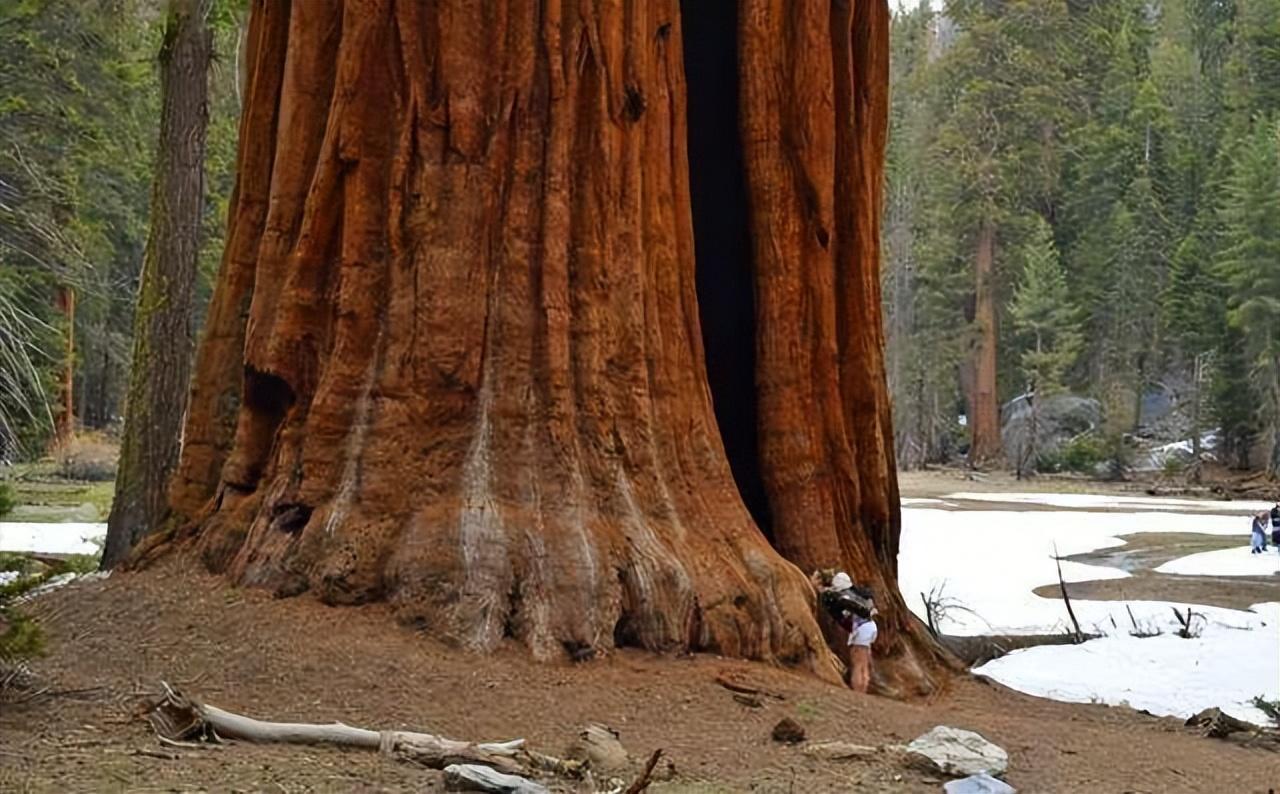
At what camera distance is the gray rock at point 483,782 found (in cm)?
419

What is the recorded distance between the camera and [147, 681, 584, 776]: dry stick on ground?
14.9ft

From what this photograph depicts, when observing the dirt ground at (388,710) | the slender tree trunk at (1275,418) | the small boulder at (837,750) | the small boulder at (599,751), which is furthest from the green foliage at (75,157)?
the slender tree trunk at (1275,418)

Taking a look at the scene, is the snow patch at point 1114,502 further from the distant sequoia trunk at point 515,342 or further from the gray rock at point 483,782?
the gray rock at point 483,782

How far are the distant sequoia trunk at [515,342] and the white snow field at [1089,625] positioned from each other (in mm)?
3165

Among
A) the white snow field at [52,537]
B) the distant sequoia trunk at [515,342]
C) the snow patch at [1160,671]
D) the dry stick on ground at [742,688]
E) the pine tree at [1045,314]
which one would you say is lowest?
the snow patch at [1160,671]

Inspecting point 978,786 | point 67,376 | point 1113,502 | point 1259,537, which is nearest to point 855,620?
point 978,786

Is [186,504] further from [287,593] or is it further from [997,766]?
[997,766]

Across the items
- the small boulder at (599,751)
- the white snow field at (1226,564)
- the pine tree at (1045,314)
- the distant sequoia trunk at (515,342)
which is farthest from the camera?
the pine tree at (1045,314)

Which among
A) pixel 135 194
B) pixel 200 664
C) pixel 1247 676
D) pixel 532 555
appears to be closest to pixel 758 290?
pixel 532 555

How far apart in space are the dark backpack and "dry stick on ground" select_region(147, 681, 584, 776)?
10.2 ft

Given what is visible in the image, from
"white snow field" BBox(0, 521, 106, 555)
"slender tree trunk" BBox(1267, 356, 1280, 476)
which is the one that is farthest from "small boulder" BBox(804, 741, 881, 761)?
"slender tree trunk" BBox(1267, 356, 1280, 476)

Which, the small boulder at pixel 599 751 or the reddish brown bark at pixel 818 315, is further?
the reddish brown bark at pixel 818 315

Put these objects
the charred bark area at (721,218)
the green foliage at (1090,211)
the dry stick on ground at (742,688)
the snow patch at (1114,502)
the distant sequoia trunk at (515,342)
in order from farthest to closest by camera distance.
A: the green foliage at (1090,211) < the snow patch at (1114,502) < the charred bark area at (721,218) < the distant sequoia trunk at (515,342) < the dry stick on ground at (742,688)

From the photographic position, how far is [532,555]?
6281 mm
